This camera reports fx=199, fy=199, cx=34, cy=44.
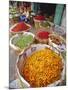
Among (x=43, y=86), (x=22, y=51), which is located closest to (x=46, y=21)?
(x=22, y=51)

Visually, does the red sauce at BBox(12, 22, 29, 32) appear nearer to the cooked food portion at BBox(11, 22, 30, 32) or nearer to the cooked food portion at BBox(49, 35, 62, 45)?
the cooked food portion at BBox(11, 22, 30, 32)

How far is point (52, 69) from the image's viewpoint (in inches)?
39.9

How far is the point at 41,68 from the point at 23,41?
0.16m

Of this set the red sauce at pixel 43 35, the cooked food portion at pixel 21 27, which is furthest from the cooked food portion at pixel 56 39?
the cooked food portion at pixel 21 27

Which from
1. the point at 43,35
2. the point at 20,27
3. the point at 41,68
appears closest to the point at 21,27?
the point at 20,27

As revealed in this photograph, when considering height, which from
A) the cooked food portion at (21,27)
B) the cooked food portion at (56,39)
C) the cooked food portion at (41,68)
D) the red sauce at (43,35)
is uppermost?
the cooked food portion at (21,27)

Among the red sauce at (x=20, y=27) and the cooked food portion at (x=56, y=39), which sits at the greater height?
the red sauce at (x=20, y=27)

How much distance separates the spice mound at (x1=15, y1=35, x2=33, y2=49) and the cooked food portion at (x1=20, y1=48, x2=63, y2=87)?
63 mm

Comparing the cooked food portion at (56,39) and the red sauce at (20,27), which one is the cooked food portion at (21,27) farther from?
the cooked food portion at (56,39)

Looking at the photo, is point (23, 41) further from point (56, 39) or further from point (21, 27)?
point (56, 39)

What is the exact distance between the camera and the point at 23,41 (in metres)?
1.00

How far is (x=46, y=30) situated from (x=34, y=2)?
156 millimetres

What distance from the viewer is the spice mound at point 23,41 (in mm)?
990

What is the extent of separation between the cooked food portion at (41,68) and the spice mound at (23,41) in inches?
2.5
